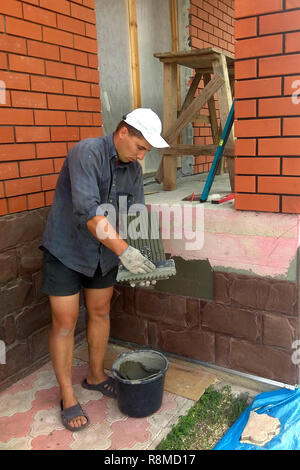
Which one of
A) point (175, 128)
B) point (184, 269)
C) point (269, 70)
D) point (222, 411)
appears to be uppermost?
point (269, 70)

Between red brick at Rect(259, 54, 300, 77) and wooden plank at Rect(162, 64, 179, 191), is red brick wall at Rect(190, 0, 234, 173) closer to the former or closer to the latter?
wooden plank at Rect(162, 64, 179, 191)

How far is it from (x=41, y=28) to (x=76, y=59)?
0.34m

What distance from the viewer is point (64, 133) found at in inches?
108

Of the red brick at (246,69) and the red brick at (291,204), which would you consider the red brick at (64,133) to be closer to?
the red brick at (246,69)

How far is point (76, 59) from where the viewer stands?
110 inches

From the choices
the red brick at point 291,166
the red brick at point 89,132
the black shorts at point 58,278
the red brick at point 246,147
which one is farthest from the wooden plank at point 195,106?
the black shorts at point 58,278

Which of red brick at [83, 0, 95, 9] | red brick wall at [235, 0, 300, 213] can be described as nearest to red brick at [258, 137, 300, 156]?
red brick wall at [235, 0, 300, 213]

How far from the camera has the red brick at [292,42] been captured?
2.03 metres

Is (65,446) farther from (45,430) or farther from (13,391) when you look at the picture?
(13,391)

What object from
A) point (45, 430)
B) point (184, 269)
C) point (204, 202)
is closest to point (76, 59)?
point (204, 202)

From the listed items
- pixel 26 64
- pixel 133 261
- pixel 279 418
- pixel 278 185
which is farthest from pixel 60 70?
pixel 279 418

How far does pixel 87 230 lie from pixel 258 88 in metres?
1.18

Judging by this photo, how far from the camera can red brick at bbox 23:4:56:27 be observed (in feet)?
7.85

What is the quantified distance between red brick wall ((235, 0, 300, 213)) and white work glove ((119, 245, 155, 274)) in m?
0.76
